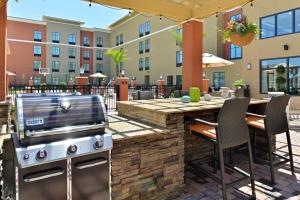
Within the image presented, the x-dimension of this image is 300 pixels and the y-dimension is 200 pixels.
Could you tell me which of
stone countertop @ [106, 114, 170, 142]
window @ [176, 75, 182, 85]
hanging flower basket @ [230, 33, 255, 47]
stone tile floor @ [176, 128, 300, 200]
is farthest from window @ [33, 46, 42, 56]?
stone tile floor @ [176, 128, 300, 200]

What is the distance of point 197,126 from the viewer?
2934 mm

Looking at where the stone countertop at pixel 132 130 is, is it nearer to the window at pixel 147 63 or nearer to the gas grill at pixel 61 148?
the gas grill at pixel 61 148

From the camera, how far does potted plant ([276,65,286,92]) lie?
10.9m

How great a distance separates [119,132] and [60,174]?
0.76 metres

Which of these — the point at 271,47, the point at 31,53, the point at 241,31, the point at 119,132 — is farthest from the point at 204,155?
the point at 31,53

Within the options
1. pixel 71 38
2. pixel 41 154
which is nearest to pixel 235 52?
pixel 41 154

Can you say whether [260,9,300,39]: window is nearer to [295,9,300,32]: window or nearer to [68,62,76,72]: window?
[295,9,300,32]: window

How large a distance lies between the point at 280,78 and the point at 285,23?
268 cm

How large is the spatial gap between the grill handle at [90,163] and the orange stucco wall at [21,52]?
2976 cm

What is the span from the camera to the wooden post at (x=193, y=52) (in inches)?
211

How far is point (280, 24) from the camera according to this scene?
11070mm

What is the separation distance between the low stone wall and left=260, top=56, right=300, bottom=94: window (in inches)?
404

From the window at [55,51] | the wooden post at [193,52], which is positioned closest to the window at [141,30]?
the window at [55,51]

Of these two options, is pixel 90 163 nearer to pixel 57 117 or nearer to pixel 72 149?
pixel 72 149
